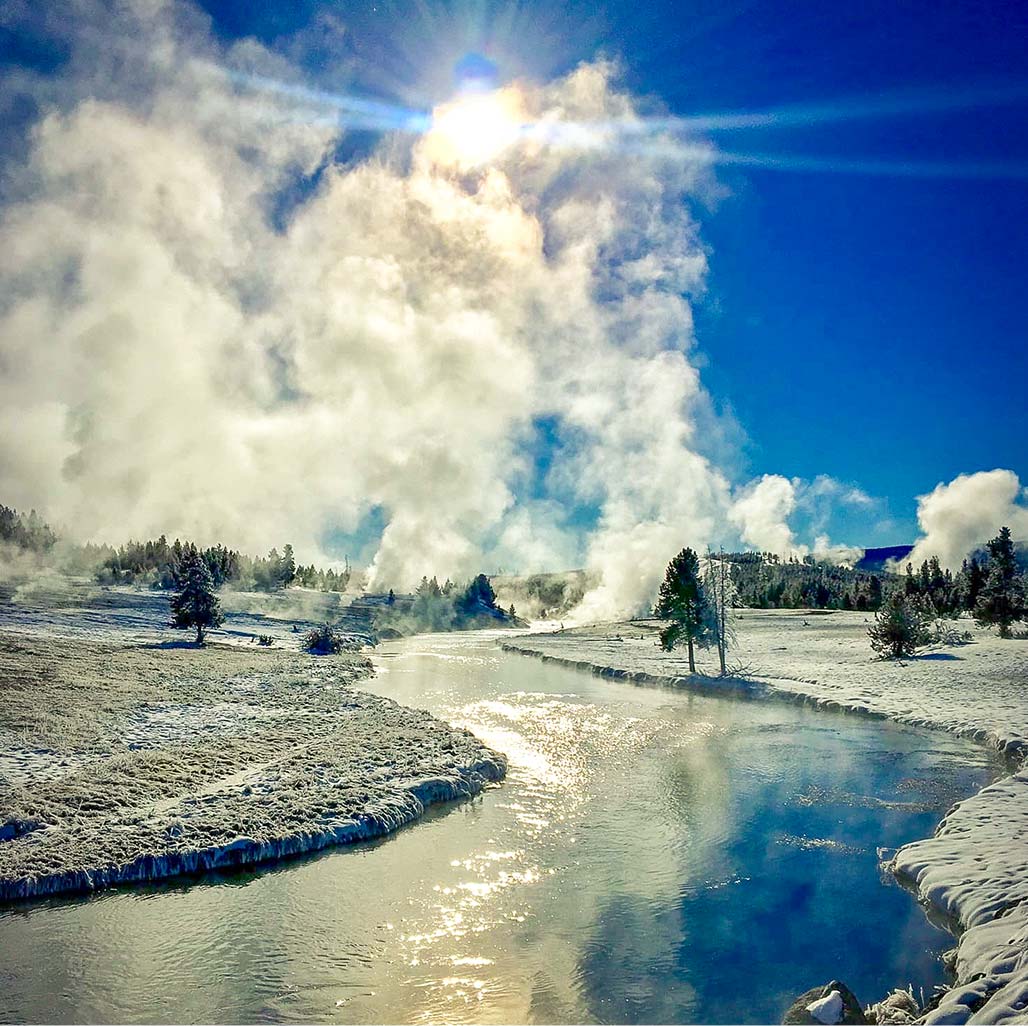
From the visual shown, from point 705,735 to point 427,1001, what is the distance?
85.7 feet

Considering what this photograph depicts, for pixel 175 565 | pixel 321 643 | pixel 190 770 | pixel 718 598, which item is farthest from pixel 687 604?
pixel 175 565

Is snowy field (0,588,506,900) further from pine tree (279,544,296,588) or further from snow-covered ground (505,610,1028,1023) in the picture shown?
pine tree (279,544,296,588)

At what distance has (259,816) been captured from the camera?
1925 centimetres

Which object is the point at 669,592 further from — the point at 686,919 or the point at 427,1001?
the point at 427,1001

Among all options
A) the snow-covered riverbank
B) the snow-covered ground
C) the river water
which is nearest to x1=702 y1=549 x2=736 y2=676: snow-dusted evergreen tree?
the snow-covered ground

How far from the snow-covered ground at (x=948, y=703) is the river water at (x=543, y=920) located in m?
1.01

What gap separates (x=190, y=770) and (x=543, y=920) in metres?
14.6

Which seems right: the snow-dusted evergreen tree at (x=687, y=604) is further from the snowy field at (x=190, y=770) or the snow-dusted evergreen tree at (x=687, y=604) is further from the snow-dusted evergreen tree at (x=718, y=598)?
the snowy field at (x=190, y=770)

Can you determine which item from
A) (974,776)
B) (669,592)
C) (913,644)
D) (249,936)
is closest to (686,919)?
(249,936)

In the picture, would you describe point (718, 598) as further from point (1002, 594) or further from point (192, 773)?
point (192, 773)

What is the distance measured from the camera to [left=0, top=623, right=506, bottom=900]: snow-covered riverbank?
1708 cm

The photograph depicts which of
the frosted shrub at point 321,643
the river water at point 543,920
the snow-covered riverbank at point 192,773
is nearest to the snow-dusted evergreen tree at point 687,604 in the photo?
→ the snow-covered riverbank at point 192,773

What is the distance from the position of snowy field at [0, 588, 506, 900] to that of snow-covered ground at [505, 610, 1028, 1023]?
14.2 metres

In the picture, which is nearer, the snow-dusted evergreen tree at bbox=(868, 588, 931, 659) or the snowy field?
the snowy field
